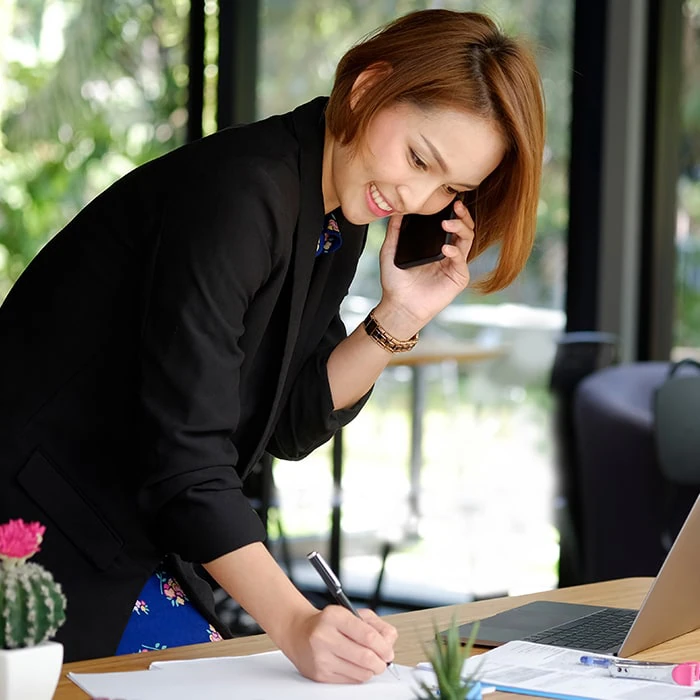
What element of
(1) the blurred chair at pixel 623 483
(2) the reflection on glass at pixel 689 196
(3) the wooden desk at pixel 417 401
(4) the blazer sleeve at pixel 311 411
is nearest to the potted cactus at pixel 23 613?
(4) the blazer sleeve at pixel 311 411

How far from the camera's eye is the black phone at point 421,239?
5.60 ft

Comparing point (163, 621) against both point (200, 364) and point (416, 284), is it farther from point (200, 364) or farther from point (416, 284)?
→ point (416, 284)

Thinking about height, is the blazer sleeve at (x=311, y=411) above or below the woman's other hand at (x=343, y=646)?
above

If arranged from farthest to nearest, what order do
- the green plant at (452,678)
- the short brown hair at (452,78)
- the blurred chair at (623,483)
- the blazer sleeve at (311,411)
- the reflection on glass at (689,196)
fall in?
the reflection on glass at (689,196), the blurred chair at (623,483), the blazer sleeve at (311,411), the short brown hair at (452,78), the green plant at (452,678)

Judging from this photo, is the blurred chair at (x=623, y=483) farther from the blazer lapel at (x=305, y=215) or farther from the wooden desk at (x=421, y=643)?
the blazer lapel at (x=305, y=215)

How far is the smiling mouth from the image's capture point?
145cm

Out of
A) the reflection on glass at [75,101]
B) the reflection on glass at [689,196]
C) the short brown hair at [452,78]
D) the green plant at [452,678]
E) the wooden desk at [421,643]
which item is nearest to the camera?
the green plant at [452,678]

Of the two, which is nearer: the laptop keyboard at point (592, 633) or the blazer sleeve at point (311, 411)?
the laptop keyboard at point (592, 633)

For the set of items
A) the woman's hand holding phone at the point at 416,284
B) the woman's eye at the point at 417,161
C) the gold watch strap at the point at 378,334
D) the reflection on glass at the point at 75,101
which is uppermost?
the reflection on glass at the point at 75,101

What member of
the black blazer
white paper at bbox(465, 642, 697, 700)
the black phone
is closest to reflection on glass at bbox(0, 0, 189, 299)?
the black phone

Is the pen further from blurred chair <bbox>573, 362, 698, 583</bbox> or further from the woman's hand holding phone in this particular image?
blurred chair <bbox>573, 362, 698, 583</bbox>

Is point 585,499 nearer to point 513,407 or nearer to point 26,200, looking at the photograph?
point 513,407

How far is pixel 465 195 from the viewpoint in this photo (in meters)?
1.68

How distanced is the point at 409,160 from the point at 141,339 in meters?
0.35
